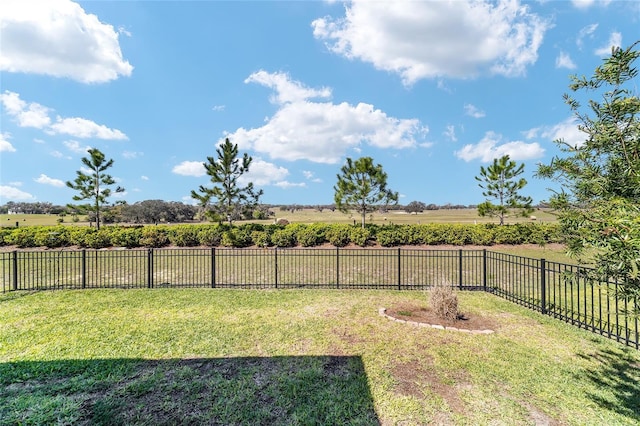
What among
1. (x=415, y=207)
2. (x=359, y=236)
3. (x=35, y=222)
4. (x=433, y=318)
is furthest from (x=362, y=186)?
(x=415, y=207)

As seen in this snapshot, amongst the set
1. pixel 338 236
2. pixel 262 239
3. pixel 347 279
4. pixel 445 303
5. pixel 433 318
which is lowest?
pixel 347 279

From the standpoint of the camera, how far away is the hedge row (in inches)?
727

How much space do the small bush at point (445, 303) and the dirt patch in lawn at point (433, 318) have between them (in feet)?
0.33

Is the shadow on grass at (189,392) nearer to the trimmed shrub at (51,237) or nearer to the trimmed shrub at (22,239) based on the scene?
the trimmed shrub at (51,237)

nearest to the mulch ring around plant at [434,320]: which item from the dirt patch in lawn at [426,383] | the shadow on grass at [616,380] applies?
the shadow on grass at [616,380]

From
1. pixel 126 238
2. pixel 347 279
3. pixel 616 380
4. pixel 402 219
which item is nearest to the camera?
pixel 616 380

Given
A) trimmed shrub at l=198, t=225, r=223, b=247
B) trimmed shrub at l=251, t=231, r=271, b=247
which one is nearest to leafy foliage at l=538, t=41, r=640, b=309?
trimmed shrub at l=251, t=231, r=271, b=247

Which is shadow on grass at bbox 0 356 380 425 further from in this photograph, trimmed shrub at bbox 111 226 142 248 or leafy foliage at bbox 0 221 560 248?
trimmed shrub at bbox 111 226 142 248

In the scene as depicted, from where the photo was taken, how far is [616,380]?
3852 millimetres

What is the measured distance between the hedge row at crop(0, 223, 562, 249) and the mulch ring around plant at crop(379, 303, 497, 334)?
39.1 ft

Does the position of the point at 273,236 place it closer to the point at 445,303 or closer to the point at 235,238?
the point at 235,238

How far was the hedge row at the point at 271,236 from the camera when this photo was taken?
18.5 metres

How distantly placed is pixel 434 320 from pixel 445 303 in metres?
0.41

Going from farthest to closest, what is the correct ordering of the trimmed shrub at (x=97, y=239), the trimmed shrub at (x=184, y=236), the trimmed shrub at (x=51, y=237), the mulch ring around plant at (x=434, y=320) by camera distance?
the trimmed shrub at (x=184, y=236)
the trimmed shrub at (x=97, y=239)
the trimmed shrub at (x=51, y=237)
the mulch ring around plant at (x=434, y=320)
